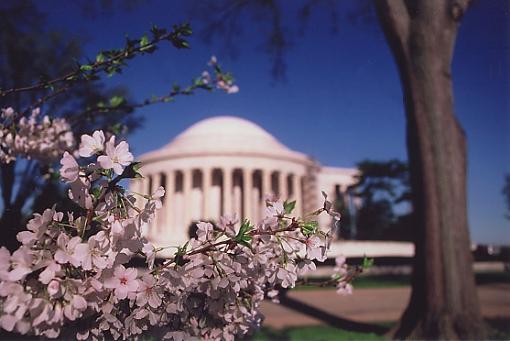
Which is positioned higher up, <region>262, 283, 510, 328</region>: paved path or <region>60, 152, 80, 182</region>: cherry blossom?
<region>60, 152, 80, 182</region>: cherry blossom

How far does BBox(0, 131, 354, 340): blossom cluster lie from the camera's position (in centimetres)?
146

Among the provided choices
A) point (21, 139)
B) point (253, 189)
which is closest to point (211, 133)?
point (253, 189)

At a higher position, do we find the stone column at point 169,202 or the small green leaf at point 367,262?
the stone column at point 169,202

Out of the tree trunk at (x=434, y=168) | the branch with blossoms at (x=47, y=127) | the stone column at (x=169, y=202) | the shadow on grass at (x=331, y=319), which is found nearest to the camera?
the branch with blossoms at (x=47, y=127)

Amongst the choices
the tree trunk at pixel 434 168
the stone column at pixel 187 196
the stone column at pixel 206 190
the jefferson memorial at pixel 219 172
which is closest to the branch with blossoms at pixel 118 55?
the tree trunk at pixel 434 168

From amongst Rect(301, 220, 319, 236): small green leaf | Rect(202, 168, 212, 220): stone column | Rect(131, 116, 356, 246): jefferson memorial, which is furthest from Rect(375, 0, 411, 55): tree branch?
Rect(202, 168, 212, 220): stone column

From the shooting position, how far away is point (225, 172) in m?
54.4

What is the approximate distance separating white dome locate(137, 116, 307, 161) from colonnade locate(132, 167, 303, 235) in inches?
99.9

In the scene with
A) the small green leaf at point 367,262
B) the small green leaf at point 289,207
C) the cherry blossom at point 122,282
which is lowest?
the small green leaf at point 367,262

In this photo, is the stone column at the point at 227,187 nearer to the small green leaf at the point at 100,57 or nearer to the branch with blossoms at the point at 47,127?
the branch with blossoms at the point at 47,127

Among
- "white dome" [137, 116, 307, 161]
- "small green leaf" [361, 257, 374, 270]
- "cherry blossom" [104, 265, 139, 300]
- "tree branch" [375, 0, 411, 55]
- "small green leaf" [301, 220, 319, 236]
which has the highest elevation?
"white dome" [137, 116, 307, 161]

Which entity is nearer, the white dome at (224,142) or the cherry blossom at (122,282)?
the cherry blossom at (122,282)

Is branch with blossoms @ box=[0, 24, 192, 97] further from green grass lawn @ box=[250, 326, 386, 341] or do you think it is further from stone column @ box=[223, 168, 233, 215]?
stone column @ box=[223, 168, 233, 215]

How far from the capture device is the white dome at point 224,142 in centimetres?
5391
